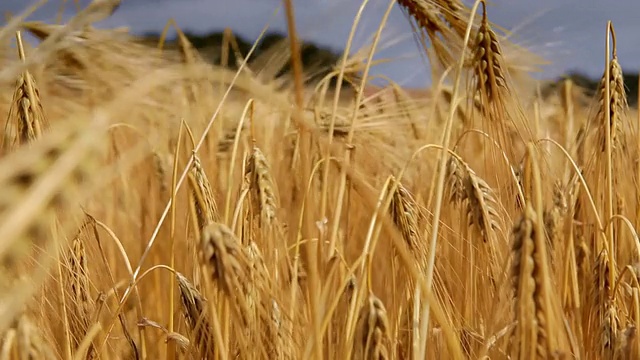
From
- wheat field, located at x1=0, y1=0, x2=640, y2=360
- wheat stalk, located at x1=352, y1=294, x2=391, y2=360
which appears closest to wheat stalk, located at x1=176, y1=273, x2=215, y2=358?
wheat field, located at x1=0, y1=0, x2=640, y2=360

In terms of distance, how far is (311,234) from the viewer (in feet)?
1.31

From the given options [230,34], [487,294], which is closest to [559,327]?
[487,294]

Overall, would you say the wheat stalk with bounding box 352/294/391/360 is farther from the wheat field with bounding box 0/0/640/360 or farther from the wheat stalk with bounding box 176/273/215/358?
the wheat stalk with bounding box 176/273/215/358

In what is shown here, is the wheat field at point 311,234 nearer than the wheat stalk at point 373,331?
Yes

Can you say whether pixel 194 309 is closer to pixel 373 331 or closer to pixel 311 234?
pixel 373 331

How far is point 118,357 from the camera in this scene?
2.59 feet

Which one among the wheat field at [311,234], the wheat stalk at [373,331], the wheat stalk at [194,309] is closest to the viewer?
the wheat field at [311,234]

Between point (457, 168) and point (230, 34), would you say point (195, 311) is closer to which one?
point (457, 168)

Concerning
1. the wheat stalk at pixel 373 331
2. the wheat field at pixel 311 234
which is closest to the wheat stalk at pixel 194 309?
the wheat field at pixel 311 234

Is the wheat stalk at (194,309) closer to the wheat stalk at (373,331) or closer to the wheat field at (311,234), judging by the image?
the wheat field at (311,234)

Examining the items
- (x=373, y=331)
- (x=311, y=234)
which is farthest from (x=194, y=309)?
(x=311, y=234)

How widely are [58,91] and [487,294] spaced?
89cm

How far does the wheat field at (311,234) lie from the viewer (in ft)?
1.27

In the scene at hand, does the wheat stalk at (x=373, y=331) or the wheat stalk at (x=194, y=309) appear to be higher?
the wheat stalk at (x=373, y=331)
